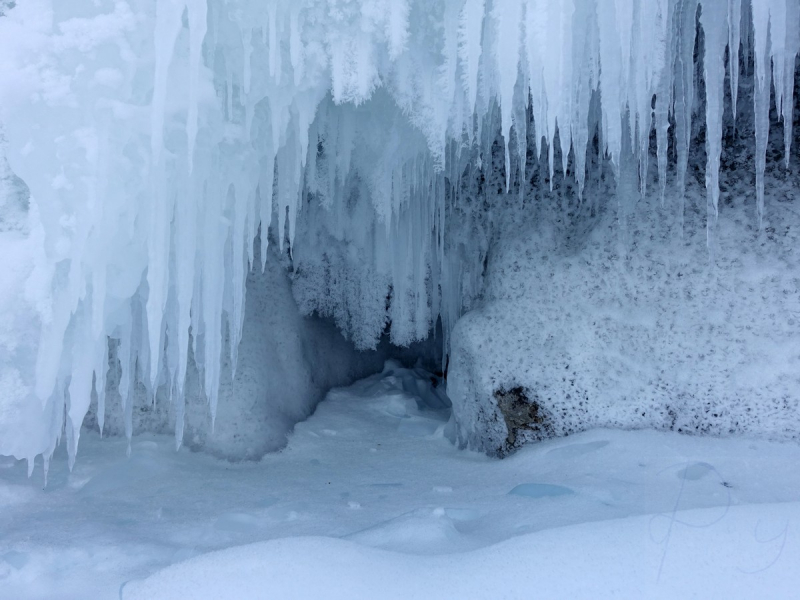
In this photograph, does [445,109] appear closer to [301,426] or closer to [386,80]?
[386,80]

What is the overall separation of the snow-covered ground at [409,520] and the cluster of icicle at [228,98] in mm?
598

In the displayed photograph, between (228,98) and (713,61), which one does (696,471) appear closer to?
(713,61)

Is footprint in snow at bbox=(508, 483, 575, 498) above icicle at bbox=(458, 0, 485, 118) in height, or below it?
below

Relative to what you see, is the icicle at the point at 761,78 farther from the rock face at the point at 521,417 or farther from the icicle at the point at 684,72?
the rock face at the point at 521,417

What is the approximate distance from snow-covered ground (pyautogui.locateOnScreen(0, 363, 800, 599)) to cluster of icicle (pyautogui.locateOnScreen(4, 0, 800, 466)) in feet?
1.96

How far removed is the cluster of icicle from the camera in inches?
121

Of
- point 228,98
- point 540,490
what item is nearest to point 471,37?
point 228,98

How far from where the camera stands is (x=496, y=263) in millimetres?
4648

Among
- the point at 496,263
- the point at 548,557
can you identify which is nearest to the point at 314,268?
the point at 496,263

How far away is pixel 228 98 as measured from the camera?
3602mm

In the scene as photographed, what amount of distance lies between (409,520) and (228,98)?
92.9 inches

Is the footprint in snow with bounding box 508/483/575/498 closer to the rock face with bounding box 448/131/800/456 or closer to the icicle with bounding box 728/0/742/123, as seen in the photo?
the rock face with bounding box 448/131/800/456

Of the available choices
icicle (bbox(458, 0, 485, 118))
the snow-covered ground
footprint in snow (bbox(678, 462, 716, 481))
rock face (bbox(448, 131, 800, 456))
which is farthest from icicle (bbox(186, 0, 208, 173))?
footprint in snow (bbox(678, 462, 716, 481))

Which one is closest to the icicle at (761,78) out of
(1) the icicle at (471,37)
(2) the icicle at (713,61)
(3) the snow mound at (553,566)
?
(2) the icicle at (713,61)
